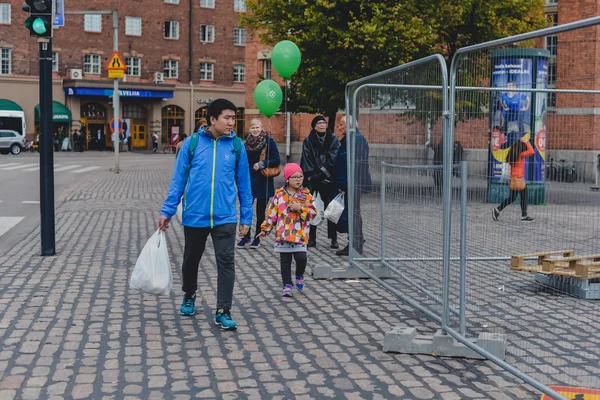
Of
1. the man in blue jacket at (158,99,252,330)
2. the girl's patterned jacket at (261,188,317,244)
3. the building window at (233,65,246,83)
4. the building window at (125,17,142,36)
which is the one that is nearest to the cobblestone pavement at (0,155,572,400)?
the man in blue jacket at (158,99,252,330)

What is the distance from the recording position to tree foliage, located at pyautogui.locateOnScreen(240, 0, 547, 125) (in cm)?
2150

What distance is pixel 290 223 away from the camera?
802cm

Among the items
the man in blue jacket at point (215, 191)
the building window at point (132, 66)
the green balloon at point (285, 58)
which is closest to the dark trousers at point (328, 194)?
the green balloon at point (285, 58)

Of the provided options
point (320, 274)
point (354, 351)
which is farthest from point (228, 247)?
point (320, 274)

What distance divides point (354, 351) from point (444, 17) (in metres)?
18.4

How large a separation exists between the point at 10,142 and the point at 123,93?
10.6m

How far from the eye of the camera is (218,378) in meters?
5.25

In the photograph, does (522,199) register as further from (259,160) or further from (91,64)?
(91,64)

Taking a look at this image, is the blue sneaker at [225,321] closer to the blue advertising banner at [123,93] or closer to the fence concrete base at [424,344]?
the fence concrete base at [424,344]

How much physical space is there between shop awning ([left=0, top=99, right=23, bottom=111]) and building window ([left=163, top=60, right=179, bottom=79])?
38.0 feet

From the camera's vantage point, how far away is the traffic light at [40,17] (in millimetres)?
10156

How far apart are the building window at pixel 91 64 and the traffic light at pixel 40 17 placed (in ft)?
168

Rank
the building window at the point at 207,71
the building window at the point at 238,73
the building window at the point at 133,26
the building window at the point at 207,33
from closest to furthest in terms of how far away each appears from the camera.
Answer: the building window at the point at 133,26 < the building window at the point at 207,33 < the building window at the point at 207,71 < the building window at the point at 238,73

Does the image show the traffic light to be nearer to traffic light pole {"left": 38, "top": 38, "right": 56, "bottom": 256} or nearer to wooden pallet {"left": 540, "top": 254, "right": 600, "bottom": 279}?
traffic light pole {"left": 38, "top": 38, "right": 56, "bottom": 256}
